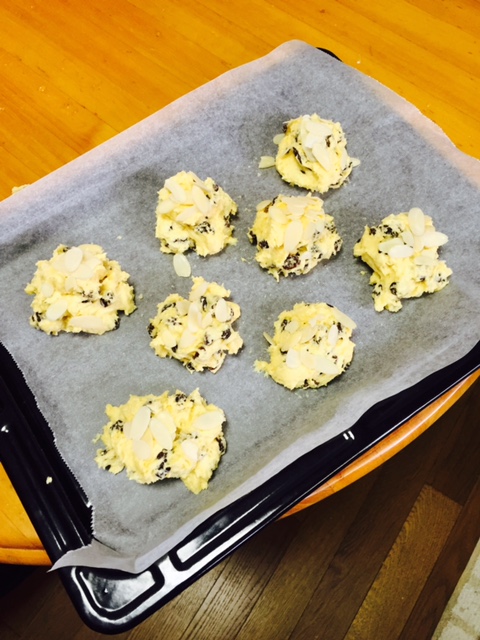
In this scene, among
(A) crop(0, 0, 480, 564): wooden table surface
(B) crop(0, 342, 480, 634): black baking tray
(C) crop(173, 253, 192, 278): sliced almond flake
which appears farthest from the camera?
(A) crop(0, 0, 480, 564): wooden table surface

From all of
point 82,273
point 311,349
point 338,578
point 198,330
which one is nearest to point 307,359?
point 311,349

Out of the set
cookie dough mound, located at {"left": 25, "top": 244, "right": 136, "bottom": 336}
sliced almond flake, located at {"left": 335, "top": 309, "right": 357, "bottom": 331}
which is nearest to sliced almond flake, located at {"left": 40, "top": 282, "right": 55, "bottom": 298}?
cookie dough mound, located at {"left": 25, "top": 244, "right": 136, "bottom": 336}

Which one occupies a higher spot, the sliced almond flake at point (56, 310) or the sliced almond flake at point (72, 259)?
the sliced almond flake at point (72, 259)

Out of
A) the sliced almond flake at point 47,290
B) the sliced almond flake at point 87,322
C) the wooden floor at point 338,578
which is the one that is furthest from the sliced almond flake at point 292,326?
the wooden floor at point 338,578

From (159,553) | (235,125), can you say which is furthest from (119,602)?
(235,125)

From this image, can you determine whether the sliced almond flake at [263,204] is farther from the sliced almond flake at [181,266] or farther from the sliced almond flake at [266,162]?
the sliced almond flake at [181,266]

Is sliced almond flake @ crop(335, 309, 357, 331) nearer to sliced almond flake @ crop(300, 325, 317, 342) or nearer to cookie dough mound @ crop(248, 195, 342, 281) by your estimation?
sliced almond flake @ crop(300, 325, 317, 342)

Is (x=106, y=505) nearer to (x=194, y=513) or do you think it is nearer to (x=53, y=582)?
(x=194, y=513)

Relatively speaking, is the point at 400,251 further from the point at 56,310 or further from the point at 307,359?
the point at 56,310
